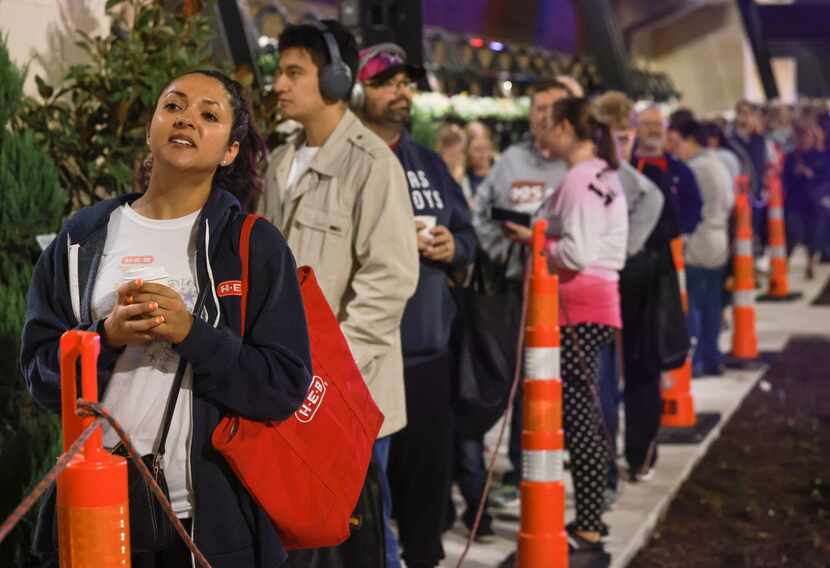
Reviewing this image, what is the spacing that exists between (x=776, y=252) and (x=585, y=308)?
11.3 m

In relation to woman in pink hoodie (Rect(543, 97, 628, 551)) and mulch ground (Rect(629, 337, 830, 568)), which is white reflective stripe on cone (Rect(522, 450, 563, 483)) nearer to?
woman in pink hoodie (Rect(543, 97, 628, 551))

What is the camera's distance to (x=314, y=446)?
3.53 metres

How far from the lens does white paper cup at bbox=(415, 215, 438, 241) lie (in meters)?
5.73

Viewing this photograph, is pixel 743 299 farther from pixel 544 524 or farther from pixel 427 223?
pixel 427 223

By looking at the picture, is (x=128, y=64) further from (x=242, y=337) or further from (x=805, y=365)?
(x=805, y=365)

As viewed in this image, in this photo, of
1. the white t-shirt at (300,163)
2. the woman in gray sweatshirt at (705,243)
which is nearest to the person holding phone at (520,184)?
the white t-shirt at (300,163)

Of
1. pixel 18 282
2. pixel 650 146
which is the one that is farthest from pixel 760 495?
pixel 18 282

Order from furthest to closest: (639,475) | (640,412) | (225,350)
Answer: (639,475) → (640,412) → (225,350)

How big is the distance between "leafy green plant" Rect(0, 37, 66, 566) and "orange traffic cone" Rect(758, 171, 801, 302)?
44.8 ft

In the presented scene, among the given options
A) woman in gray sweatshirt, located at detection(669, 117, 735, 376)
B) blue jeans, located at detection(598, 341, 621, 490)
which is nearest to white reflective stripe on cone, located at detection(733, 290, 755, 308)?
woman in gray sweatshirt, located at detection(669, 117, 735, 376)

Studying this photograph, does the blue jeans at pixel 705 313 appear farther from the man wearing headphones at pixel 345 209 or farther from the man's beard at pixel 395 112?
the man wearing headphones at pixel 345 209

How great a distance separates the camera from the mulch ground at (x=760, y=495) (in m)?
7.17

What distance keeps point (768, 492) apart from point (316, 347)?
5347 mm

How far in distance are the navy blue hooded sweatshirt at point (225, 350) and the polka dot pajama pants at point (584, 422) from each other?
3.50 m
